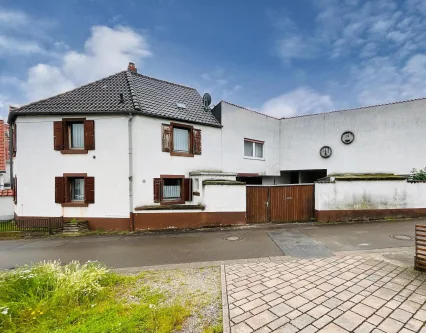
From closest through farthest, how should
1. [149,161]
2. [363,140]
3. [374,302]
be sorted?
[374,302] → [149,161] → [363,140]

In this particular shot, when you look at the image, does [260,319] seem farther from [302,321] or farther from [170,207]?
[170,207]

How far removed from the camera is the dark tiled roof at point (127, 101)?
10.9 meters

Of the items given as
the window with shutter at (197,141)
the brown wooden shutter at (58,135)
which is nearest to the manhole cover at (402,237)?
the window with shutter at (197,141)

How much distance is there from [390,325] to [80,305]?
4.85 metres

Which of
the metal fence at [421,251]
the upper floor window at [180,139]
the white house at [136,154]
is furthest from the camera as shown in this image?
the upper floor window at [180,139]

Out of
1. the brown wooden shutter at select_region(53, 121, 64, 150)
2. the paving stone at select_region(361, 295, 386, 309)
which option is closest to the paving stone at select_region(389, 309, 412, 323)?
the paving stone at select_region(361, 295, 386, 309)

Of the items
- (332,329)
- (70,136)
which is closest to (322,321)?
(332,329)

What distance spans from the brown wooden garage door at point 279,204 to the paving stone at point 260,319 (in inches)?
311

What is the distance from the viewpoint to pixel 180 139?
40.8 ft

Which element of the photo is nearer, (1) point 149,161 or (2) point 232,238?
(2) point 232,238

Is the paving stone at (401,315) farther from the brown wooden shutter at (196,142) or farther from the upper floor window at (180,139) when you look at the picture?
the brown wooden shutter at (196,142)

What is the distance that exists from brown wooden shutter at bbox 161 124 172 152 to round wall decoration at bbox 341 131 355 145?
11526mm

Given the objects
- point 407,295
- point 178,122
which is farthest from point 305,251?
point 178,122

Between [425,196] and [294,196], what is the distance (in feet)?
22.2
